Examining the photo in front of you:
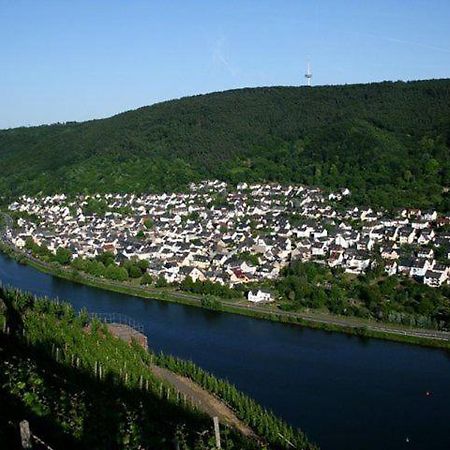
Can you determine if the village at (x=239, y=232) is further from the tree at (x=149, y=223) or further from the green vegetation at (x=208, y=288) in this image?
the green vegetation at (x=208, y=288)

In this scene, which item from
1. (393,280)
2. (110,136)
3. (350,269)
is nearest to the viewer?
(393,280)

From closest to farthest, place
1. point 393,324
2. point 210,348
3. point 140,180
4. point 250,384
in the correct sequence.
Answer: point 250,384
point 210,348
point 393,324
point 140,180

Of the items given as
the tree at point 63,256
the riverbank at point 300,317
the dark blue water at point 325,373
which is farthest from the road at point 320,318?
the tree at point 63,256

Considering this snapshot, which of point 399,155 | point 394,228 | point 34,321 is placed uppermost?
point 399,155

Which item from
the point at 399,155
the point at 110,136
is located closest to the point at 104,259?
the point at 399,155

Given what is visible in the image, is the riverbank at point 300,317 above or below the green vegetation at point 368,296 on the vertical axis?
below

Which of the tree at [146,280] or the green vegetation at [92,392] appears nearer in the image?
the green vegetation at [92,392]

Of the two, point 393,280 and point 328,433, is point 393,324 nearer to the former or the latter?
point 393,280
